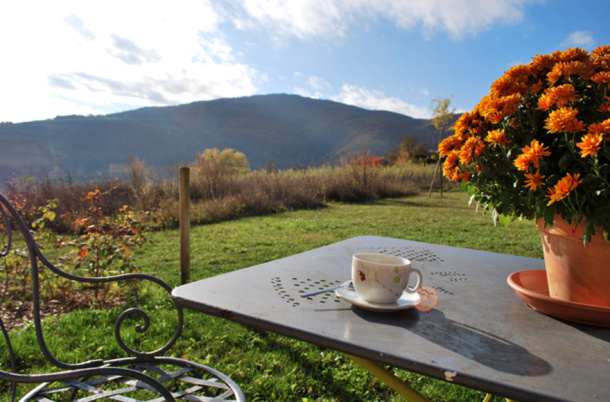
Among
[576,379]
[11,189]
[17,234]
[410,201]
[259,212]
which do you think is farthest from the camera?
[410,201]

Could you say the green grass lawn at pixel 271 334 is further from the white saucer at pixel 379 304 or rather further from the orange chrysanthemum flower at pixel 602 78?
the orange chrysanthemum flower at pixel 602 78

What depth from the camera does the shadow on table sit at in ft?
2.13

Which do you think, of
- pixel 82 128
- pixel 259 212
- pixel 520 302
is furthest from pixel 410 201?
pixel 82 128

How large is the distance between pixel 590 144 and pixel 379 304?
1.70 ft

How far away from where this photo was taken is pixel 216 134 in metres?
54.3

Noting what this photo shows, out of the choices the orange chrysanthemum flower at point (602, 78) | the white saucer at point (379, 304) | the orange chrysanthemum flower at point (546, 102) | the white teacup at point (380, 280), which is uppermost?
the orange chrysanthemum flower at point (602, 78)

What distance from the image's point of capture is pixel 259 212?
28.7 feet

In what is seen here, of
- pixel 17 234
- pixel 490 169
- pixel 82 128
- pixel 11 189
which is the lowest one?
pixel 17 234

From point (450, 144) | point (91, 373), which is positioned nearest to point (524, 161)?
point (450, 144)

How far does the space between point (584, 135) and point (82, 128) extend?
177ft

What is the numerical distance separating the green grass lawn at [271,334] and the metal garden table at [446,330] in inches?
41.0

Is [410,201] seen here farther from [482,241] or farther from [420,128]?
[420,128]

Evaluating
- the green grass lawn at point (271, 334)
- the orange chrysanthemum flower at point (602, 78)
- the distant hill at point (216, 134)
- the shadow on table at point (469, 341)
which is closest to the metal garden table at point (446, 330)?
the shadow on table at point (469, 341)

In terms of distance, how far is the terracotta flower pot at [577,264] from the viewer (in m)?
0.81
